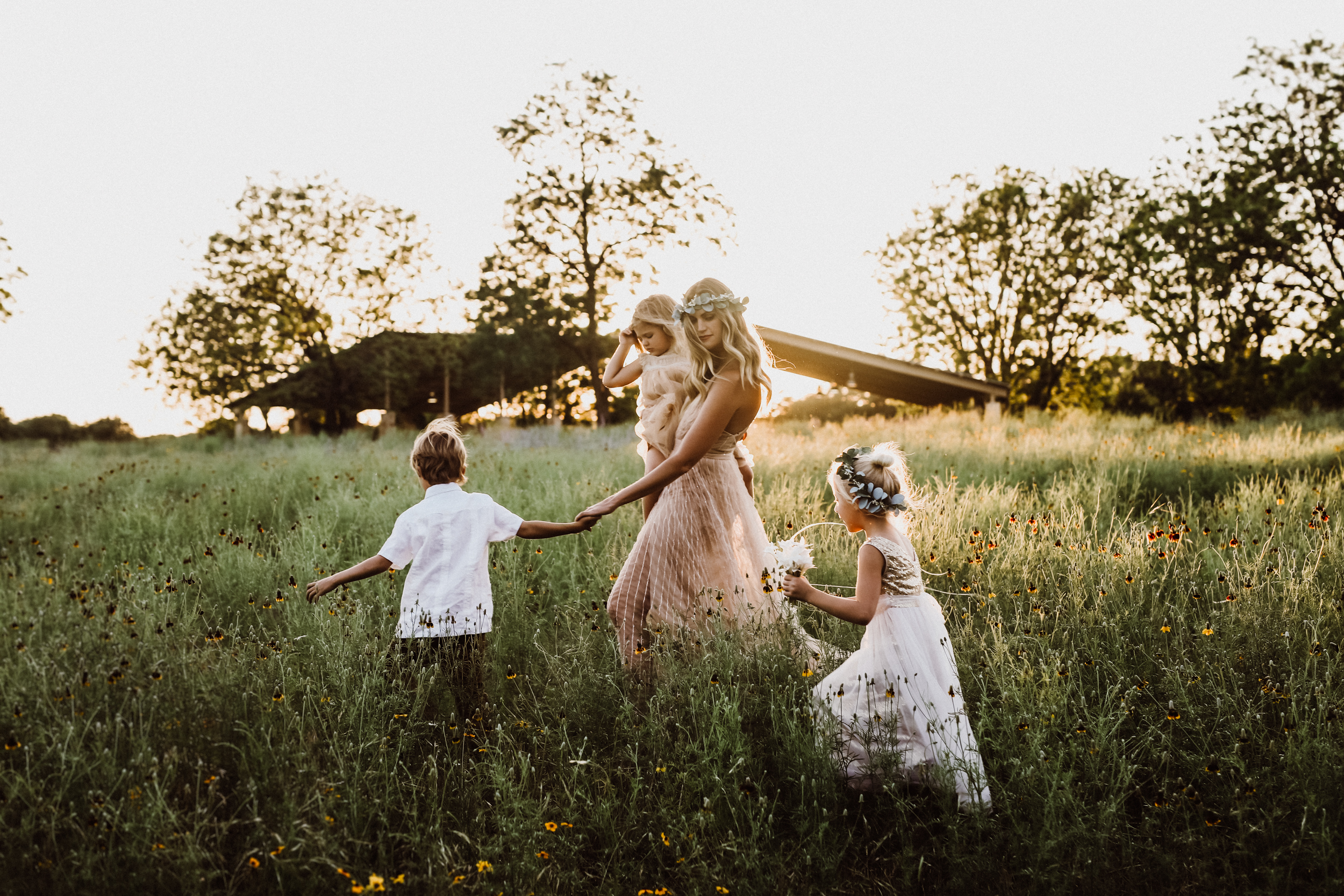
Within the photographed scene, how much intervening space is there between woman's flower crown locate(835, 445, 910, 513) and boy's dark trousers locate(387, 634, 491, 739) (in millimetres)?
1807

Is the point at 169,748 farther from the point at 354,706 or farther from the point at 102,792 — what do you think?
the point at 354,706

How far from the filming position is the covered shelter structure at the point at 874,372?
18500 mm

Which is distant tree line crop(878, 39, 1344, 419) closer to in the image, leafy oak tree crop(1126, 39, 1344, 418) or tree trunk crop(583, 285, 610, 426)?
leafy oak tree crop(1126, 39, 1344, 418)

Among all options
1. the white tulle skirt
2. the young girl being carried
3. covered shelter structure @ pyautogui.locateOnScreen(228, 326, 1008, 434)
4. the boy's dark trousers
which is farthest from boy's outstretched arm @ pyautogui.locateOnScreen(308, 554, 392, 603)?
covered shelter structure @ pyautogui.locateOnScreen(228, 326, 1008, 434)

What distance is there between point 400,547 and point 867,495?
2.03 meters

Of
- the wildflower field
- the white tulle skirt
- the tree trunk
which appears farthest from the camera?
the tree trunk

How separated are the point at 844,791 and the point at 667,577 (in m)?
1.17

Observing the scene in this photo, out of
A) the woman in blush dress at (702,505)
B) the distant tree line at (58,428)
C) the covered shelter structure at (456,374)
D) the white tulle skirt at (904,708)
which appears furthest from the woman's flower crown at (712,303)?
the distant tree line at (58,428)

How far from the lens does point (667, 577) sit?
11.9 feet

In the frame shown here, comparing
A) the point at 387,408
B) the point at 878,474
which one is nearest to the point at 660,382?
the point at 878,474

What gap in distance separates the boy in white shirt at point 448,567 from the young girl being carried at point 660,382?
707 mm

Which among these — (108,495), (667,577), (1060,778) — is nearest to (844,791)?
(1060,778)

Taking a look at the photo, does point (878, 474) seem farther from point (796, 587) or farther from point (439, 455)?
point (439, 455)
